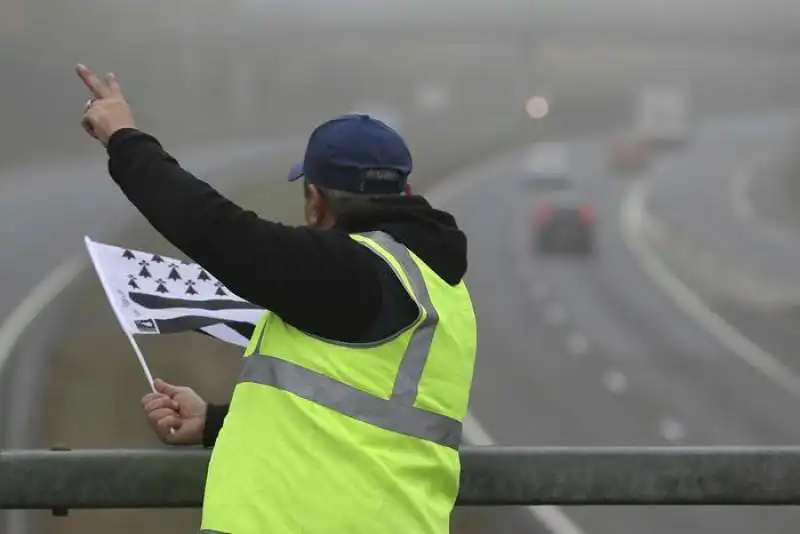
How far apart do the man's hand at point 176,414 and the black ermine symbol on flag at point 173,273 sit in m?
0.29

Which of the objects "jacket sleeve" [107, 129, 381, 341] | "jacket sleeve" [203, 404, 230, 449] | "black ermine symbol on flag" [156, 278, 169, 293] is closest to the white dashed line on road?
"black ermine symbol on flag" [156, 278, 169, 293]

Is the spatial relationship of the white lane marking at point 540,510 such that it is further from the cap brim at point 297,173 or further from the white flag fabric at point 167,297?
the cap brim at point 297,173

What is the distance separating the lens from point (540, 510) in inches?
113

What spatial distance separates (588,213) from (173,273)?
1131mm

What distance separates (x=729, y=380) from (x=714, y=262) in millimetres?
275

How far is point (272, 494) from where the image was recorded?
161 centimetres

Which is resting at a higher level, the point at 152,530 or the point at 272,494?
the point at 272,494

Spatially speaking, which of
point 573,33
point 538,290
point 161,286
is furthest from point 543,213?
point 161,286

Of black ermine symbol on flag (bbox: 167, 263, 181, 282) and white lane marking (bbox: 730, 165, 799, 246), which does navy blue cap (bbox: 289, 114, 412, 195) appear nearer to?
black ermine symbol on flag (bbox: 167, 263, 181, 282)

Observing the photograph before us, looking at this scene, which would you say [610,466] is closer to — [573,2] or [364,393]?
[364,393]

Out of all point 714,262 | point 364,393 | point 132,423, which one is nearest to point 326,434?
point 364,393

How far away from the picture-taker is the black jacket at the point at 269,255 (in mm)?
1549

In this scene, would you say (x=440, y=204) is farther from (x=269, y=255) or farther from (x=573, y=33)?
(x=269, y=255)

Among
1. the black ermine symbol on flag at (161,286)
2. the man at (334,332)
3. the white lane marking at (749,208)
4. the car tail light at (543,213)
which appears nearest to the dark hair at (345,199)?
the man at (334,332)
